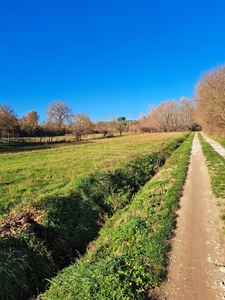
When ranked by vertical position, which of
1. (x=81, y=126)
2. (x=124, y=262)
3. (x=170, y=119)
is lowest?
(x=124, y=262)

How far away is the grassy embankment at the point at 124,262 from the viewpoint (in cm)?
341

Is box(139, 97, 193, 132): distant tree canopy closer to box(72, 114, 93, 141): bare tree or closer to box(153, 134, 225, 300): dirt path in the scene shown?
box(72, 114, 93, 141): bare tree

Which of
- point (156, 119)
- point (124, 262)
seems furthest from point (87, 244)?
point (156, 119)

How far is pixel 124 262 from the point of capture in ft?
13.4

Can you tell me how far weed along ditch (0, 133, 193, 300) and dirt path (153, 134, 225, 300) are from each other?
25 centimetres

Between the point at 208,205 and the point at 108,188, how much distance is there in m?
4.24

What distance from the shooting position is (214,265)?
389 centimetres

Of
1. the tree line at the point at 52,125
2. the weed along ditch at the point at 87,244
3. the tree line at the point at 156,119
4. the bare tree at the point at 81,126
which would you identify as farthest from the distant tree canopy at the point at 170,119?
the weed along ditch at the point at 87,244

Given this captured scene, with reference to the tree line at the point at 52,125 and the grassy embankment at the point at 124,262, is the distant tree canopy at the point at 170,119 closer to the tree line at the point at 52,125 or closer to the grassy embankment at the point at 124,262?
the tree line at the point at 52,125

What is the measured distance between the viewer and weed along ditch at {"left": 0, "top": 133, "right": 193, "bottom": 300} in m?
3.60

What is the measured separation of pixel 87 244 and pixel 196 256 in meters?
3.06

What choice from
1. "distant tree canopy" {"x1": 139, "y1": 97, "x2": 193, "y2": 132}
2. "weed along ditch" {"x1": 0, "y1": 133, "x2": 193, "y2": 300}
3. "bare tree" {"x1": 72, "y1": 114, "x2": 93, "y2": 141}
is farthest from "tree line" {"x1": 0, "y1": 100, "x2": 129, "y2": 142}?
"weed along ditch" {"x1": 0, "y1": 133, "x2": 193, "y2": 300}

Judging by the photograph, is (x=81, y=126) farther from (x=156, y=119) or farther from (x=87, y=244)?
(x=87, y=244)

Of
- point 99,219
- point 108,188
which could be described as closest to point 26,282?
point 99,219
